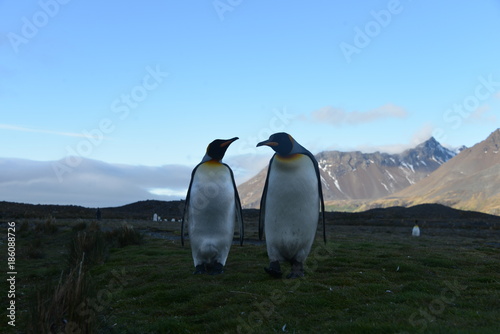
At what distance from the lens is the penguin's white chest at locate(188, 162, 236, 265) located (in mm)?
8938

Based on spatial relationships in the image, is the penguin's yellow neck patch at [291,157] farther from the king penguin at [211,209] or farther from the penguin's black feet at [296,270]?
the penguin's black feet at [296,270]

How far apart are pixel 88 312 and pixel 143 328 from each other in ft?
3.40

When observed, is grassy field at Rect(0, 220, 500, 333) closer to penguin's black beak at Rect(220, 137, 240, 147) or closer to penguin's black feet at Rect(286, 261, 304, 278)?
penguin's black feet at Rect(286, 261, 304, 278)

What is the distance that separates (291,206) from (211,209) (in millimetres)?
1816

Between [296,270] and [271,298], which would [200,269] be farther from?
[271,298]

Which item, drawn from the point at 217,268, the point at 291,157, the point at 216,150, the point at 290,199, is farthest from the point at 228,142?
the point at 217,268

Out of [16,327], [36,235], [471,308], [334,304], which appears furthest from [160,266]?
[36,235]

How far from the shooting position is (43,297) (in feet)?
17.1

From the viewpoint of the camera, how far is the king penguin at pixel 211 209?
894 cm

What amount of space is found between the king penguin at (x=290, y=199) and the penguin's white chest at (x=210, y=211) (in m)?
1.10

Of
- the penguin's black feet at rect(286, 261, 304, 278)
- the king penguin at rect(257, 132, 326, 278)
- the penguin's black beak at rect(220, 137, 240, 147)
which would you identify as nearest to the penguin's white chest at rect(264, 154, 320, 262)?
the king penguin at rect(257, 132, 326, 278)

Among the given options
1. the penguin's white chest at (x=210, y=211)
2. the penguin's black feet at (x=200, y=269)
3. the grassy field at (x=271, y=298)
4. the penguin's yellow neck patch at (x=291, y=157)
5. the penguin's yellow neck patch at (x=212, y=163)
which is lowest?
the grassy field at (x=271, y=298)

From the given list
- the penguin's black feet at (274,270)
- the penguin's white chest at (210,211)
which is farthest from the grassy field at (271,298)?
the penguin's white chest at (210,211)

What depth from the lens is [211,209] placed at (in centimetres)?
893
